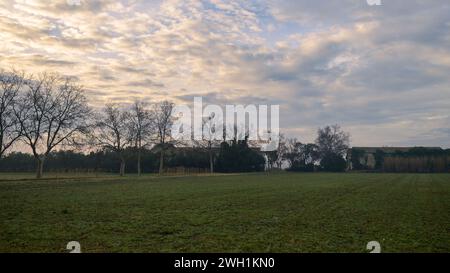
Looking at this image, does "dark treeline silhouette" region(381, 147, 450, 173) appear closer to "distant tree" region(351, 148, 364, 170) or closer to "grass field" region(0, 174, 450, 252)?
"distant tree" region(351, 148, 364, 170)

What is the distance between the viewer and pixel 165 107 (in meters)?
82.2

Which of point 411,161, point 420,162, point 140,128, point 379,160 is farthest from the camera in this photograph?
point 379,160

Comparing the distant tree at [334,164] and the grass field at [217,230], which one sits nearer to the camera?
the grass field at [217,230]

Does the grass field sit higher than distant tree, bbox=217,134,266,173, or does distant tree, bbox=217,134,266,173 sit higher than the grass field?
distant tree, bbox=217,134,266,173

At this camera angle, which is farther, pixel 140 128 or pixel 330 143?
pixel 330 143

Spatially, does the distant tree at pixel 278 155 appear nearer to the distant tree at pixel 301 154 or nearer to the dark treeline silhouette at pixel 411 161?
the distant tree at pixel 301 154

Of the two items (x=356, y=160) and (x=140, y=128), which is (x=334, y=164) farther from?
(x=140, y=128)

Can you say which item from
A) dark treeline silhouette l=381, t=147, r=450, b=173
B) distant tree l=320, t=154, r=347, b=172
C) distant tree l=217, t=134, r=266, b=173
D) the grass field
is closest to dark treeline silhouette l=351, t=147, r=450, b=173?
dark treeline silhouette l=381, t=147, r=450, b=173

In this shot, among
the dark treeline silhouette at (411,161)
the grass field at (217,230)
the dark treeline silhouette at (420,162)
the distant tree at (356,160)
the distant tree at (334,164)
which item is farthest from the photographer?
the distant tree at (356,160)

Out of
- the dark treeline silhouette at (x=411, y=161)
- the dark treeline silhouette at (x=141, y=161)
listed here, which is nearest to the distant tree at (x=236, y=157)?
the dark treeline silhouette at (x=141, y=161)

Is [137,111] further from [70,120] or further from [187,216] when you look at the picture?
[187,216]

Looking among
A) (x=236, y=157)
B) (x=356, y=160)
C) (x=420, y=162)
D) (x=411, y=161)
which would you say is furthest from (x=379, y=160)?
(x=236, y=157)

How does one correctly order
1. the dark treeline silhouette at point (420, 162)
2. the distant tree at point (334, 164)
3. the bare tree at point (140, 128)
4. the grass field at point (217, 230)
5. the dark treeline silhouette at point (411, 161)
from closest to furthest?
the grass field at point (217, 230)
the bare tree at point (140, 128)
the distant tree at point (334, 164)
the dark treeline silhouette at point (420, 162)
the dark treeline silhouette at point (411, 161)

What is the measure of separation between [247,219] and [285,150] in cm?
13069
